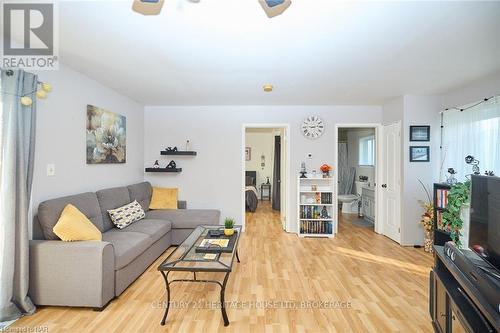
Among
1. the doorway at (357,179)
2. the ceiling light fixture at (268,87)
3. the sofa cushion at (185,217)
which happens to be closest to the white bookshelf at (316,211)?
the doorway at (357,179)

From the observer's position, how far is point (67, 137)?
8.96 ft

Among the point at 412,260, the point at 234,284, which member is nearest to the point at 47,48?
the point at 234,284

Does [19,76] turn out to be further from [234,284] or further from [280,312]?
[280,312]

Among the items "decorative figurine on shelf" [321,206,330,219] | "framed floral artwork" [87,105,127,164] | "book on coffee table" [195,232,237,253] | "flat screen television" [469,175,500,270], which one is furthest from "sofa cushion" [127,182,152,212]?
"flat screen television" [469,175,500,270]

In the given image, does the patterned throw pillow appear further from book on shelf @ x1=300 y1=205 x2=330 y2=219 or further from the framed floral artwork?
book on shelf @ x1=300 y1=205 x2=330 y2=219

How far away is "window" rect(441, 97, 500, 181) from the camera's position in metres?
2.80

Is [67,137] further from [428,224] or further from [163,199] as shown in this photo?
[428,224]

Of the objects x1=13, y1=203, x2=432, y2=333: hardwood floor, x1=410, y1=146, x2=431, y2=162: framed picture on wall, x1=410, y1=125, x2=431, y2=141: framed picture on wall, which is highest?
x1=410, y1=125, x2=431, y2=141: framed picture on wall

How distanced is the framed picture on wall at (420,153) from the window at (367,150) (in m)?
1.83

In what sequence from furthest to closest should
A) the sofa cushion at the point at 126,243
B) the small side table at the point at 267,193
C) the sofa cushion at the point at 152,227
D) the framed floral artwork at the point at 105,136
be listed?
the small side table at the point at 267,193, the framed floral artwork at the point at 105,136, the sofa cushion at the point at 152,227, the sofa cushion at the point at 126,243

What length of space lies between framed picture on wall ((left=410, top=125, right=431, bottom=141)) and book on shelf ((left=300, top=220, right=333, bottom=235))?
6.37 ft

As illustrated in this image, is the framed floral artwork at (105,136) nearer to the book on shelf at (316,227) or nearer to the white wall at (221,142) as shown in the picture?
the white wall at (221,142)

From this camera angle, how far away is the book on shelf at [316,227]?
14.1 ft

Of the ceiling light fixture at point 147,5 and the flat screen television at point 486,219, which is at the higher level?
the ceiling light fixture at point 147,5
